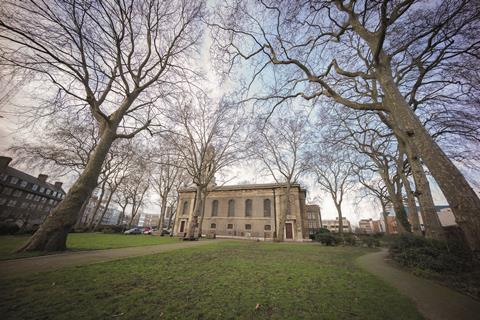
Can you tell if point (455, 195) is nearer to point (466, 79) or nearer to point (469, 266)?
point (469, 266)

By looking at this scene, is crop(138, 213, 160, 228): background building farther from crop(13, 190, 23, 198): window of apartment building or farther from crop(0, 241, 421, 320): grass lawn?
crop(0, 241, 421, 320): grass lawn

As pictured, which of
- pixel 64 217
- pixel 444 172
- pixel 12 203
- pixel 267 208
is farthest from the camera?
pixel 12 203

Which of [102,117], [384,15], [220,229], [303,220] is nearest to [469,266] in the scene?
[384,15]

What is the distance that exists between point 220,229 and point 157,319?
3206cm

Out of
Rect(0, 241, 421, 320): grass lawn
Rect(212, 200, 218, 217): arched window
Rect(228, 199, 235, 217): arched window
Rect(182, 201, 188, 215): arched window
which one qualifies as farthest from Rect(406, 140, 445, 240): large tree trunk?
Rect(182, 201, 188, 215): arched window

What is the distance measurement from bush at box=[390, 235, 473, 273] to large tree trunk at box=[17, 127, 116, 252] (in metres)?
11.6

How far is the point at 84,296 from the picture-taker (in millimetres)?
2701

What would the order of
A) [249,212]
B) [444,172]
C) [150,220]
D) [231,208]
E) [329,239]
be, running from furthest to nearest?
[150,220] → [231,208] → [249,212] → [329,239] → [444,172]

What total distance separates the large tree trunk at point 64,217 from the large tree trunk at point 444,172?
35.5 feet

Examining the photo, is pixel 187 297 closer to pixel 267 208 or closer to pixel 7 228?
pixel 7 228

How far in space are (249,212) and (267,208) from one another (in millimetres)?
3502

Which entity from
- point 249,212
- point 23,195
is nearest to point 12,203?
point 23,195

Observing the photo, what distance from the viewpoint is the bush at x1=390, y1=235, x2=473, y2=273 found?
4426 millimetres

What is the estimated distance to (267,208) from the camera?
103ft
